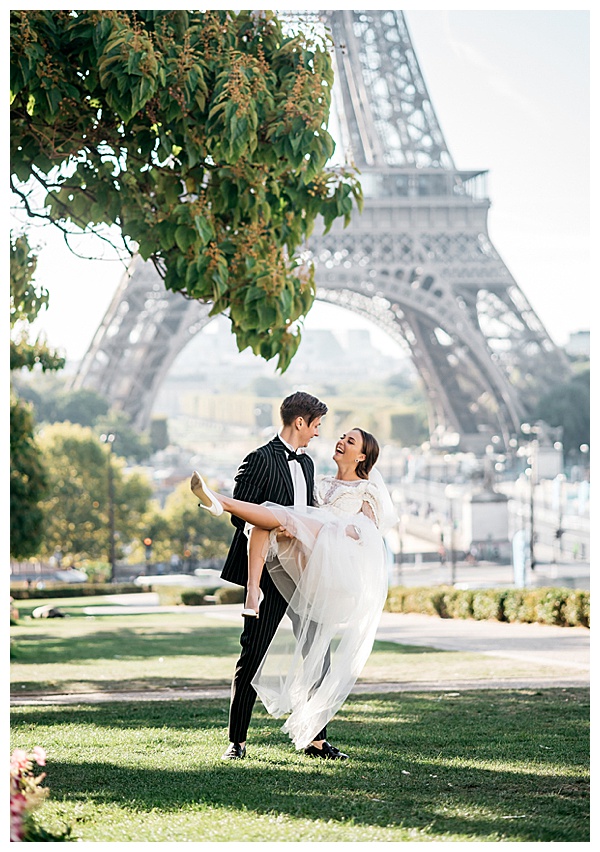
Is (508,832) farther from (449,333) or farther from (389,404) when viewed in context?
(389,404)

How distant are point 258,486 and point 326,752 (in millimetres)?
1197

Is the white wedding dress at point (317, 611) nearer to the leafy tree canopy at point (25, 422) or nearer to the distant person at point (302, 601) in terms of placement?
→ the distant person at point (302, 601)

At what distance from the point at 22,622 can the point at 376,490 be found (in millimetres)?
13804

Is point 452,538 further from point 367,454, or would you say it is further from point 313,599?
point 313,599

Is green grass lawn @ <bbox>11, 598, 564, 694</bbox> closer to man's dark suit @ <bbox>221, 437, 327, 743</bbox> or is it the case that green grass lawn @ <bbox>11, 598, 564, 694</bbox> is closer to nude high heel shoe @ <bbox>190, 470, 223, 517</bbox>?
man's dark suit @ <bbox>221, 437, 327, 743</bbox>

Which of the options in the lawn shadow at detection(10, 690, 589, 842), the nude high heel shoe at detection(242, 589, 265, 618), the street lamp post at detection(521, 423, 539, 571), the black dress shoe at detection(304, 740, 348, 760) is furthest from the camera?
the street lamp post at detection(521, 423, 539, 571)

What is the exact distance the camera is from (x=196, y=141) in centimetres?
564

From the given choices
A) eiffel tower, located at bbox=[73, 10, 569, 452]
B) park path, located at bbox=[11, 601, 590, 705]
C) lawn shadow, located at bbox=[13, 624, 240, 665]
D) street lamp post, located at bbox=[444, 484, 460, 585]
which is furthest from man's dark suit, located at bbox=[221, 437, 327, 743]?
eiffel tower, located at bbox=[73, 10, 569, 452]

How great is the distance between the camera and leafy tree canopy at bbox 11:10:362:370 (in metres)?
5.23

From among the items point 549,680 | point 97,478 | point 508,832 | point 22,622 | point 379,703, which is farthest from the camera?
point 97,478

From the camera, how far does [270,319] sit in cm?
578

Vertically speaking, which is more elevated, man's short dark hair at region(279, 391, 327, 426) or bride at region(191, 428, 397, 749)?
man's short dark hair at region(279, 391, 327, 426)

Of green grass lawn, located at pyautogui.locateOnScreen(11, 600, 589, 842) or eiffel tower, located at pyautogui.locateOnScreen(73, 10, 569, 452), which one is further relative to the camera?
eiffel tower, located at pyautogui.locateOnScreen(73, 10, 569, 452)

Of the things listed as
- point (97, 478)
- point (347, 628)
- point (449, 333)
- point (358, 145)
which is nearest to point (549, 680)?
point (347, 628)
